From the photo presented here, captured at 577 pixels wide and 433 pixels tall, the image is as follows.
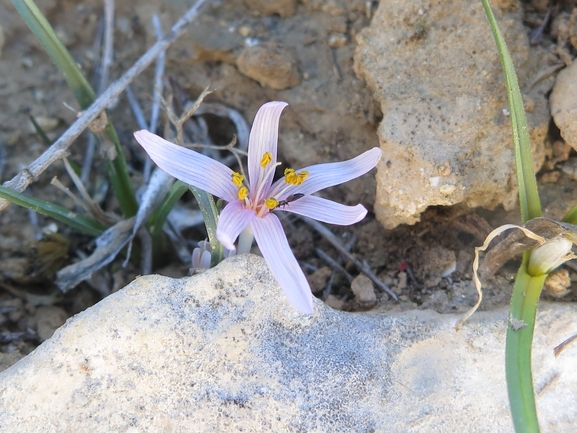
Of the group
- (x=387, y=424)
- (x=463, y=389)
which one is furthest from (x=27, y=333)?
(x=463, y=389)

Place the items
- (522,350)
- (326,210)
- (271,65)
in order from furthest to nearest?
(271,65) < (326,210) < (522,350)

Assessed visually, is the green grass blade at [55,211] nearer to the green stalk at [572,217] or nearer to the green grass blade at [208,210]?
the green grass blade at [208,210]

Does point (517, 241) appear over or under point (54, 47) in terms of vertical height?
under

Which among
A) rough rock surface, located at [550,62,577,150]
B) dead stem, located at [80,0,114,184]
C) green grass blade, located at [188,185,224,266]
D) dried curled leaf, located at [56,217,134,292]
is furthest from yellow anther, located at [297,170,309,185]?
dead stem, located at [80,0,114,184]

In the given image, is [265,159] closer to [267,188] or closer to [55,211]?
[267,188]

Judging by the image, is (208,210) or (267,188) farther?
(267,188)

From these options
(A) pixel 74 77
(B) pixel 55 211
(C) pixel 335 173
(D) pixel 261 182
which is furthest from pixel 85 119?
(C) pixel 335 173

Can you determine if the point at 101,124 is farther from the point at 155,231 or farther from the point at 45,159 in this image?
the point at 155,231

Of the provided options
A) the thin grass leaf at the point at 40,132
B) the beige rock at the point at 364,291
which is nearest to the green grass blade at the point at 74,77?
the thin grass leaf at the point at 40,132

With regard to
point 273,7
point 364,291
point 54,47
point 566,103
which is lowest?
point 364,291
